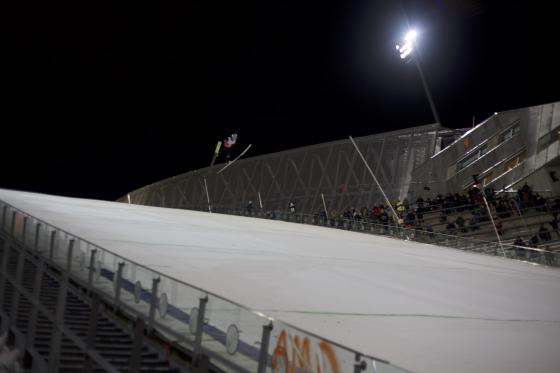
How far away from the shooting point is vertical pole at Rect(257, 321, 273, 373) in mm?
3387

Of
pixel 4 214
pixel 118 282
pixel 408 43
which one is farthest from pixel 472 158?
pixel 118 282

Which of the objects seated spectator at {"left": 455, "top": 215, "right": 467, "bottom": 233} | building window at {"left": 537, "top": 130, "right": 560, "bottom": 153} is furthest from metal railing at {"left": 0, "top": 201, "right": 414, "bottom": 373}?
building window at {"left": 537, "top": 130, "right": 560, "bottom": 153}

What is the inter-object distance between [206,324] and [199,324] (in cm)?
6

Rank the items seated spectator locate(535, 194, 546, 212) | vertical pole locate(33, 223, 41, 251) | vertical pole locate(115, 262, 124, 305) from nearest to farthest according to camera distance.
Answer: vertical pole locate(115, 262, 124, 305) → vertical pole locate(33, 223, 41, 251) → seated spectator locate(535, 194, 546, 212)

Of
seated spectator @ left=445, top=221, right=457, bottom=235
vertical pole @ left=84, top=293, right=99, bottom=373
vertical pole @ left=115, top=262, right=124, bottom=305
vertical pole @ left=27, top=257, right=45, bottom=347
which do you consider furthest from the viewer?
seated spectator @ left=445, top=221, right=457, bottom=235

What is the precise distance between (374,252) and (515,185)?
12160mm

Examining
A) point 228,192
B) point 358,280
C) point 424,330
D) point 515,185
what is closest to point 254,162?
point 228,192

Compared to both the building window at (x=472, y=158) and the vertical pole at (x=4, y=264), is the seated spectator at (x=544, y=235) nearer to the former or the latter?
the building window at (x=472, y=158)

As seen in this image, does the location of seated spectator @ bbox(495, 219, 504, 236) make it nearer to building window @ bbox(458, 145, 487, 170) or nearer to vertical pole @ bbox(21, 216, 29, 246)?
building window @ bbox(458, 145, 487, 170)

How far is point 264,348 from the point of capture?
11.2ft

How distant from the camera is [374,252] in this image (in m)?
13.6

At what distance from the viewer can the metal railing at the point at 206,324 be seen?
303cm

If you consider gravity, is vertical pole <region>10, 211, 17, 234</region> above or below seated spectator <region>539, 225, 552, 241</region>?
below

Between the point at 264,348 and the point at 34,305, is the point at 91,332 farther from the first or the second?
the point at 264,348
